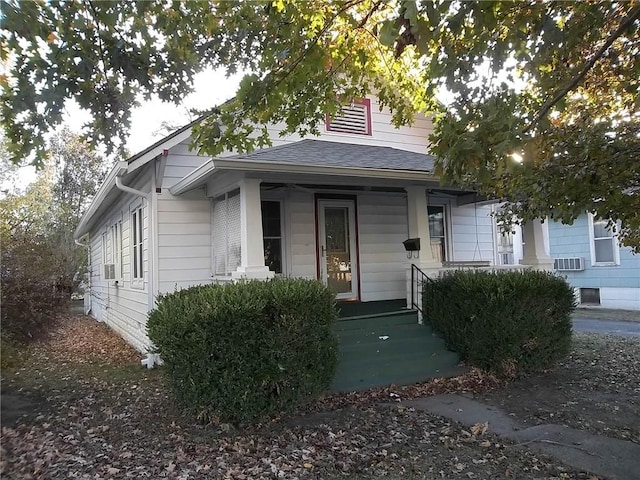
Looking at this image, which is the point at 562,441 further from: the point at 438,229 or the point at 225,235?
the point at 438,229

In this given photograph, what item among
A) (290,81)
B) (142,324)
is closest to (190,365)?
(290,81)

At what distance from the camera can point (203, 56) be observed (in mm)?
5895

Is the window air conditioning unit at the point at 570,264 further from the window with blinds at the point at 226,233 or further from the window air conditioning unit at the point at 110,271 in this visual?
the window air conditioning unit at the point at 110,271

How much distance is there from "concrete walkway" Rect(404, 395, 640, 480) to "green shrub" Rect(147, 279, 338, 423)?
1618 millimetres

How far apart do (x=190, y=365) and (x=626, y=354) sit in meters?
7.58

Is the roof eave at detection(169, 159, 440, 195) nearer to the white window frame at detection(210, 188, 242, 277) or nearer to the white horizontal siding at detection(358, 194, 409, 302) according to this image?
the white window frame at detection(210, 188, 242, 277)

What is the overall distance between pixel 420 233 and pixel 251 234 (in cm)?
306

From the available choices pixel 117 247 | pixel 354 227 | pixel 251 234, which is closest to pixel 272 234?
pixel 354 227

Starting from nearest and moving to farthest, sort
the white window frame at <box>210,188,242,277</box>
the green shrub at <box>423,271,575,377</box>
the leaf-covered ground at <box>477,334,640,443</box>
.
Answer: the leaf-covered ground at <box>477,334,640,443</box>, the green shrub at <box>423,271,575,377</box>, the white window frame at <box>210,188,242,277</box>

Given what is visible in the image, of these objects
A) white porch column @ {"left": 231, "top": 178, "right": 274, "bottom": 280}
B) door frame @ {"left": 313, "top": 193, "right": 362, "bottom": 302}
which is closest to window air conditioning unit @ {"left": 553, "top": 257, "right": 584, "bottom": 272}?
door frame @ {"left": 313, "top": 193, "right": 362, "bottom": 302}

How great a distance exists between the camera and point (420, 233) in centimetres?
834

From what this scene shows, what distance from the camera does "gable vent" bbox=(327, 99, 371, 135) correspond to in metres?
10.4

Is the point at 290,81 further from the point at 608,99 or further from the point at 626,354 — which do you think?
the point at 626,354

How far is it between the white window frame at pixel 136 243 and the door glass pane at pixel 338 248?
3.61 m
